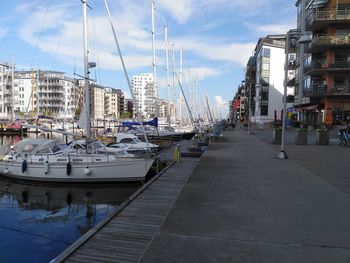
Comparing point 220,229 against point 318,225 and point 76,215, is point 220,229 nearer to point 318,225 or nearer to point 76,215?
point 318,225

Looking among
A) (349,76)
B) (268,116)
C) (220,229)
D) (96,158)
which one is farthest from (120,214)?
(268,116)

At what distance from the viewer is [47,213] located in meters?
13.8

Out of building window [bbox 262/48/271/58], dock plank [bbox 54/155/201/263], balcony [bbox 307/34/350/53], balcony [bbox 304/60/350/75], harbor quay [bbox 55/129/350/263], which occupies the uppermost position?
building window [bbox 262/48/271/58]

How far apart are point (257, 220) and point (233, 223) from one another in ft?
1.94

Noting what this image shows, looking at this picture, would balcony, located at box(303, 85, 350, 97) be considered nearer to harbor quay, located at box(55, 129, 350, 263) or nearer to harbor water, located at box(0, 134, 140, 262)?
harbor quay, located at box(55, 129, 350, 263)

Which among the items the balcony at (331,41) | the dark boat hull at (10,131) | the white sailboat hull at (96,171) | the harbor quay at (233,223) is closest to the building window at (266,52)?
the balcony at (331,41)

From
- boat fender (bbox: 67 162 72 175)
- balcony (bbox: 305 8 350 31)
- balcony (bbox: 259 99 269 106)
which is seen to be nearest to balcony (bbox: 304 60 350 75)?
balcony (bbox: 305 8 350 31)

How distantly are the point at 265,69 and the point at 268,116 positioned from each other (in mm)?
13107

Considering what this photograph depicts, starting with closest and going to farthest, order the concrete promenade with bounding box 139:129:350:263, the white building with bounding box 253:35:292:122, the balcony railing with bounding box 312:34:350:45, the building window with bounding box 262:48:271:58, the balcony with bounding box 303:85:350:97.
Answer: the concrete promenade with bounding box 139:129:350:263 < the balcony railing with bounding box 312:34:350:45 < the balcony with bounding box 303:85:350:97 < the white building with bounding box 253:35:292:122 < the building window with bounding box 262:48:271:58

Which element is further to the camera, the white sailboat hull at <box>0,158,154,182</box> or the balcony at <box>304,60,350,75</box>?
the balcony at <box>304,60,350,75</box>

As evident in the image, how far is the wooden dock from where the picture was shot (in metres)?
5.95

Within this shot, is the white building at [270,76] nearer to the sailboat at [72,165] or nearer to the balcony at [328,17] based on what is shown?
the balcony at [328,17]

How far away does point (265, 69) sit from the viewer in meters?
100

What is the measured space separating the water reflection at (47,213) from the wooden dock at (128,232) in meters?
2.47
